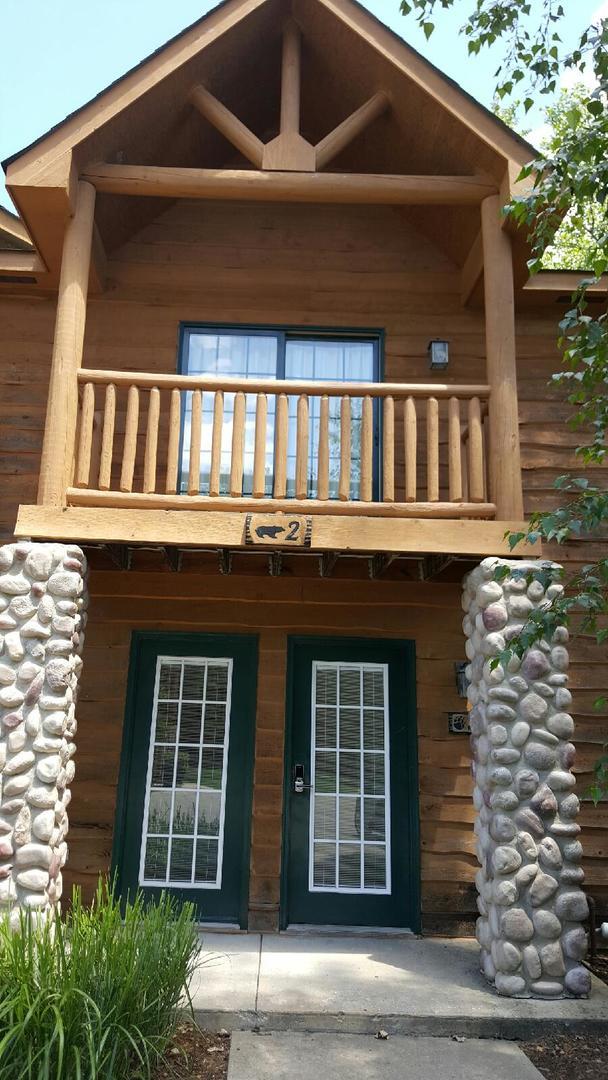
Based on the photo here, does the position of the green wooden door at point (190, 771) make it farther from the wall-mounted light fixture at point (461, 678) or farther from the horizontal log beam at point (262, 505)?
the wall-mounted light fixture at point (461, 678)

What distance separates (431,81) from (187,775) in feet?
17.1

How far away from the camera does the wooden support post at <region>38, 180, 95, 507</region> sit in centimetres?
505

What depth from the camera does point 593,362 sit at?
422cm

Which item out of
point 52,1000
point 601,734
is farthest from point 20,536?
point 601,734

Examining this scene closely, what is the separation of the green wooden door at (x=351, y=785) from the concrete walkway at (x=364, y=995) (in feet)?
1.55

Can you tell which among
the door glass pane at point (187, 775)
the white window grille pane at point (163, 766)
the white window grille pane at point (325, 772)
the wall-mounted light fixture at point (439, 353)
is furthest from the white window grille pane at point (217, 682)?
the wall-mounted light fixture at point (439, 353)

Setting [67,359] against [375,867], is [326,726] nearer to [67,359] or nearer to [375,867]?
[375,867]

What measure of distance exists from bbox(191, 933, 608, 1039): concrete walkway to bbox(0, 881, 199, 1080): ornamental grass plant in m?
0.69

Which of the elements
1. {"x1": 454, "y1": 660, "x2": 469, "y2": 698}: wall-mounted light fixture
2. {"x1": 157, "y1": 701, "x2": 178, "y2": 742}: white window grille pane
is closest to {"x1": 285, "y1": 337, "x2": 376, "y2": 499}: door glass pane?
{"x1": 454, "y1": 660, "x2": 469, "y2": 698}: wall-mounted light fixture

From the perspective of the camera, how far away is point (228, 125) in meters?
5.95

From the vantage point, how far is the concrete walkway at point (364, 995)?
13.0 ft

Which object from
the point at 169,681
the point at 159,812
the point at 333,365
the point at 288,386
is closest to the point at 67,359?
the point at 288,386

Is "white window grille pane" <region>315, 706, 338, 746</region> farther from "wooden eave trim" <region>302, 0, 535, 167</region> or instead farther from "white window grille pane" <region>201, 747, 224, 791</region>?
"wooden eave trim" <region>302, 0, 535, 167</region>

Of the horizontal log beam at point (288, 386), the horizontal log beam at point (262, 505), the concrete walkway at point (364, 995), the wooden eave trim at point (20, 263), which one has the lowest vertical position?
the concrete walkway at point (364, 995)
